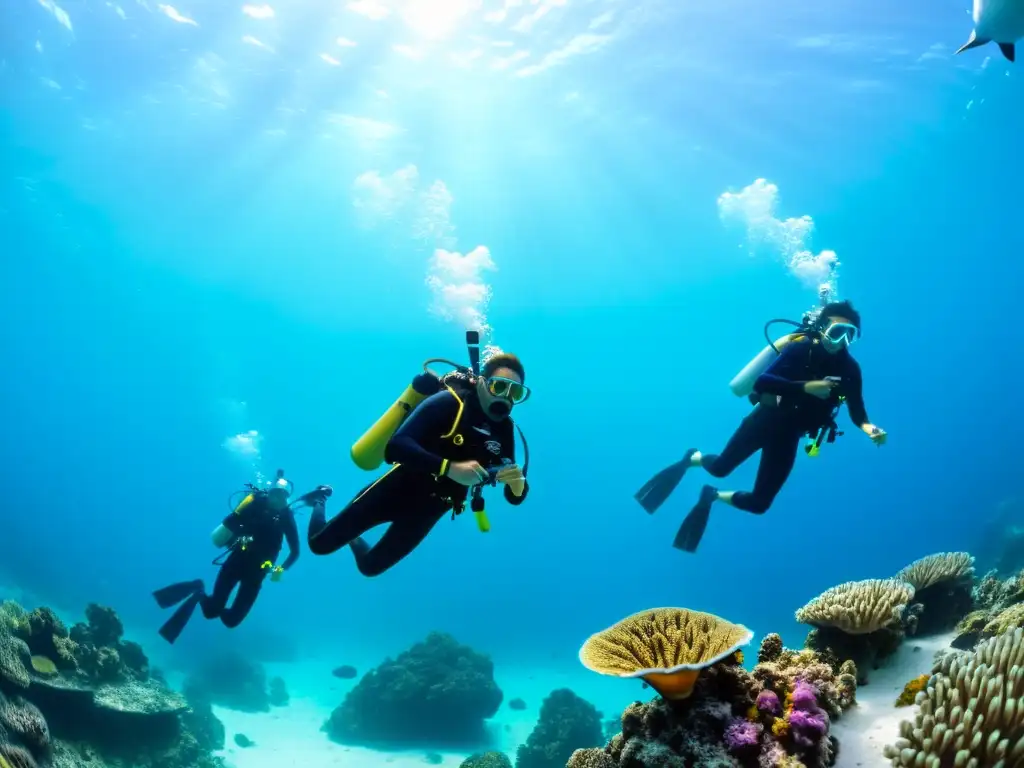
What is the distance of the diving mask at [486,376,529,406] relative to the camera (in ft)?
17.7

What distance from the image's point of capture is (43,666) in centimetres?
968

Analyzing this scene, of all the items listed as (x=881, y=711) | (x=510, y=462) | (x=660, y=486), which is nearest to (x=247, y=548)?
(x=510, y=462)

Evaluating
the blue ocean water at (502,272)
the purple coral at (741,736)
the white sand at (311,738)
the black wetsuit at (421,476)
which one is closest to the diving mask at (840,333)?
the black wetsuit at (421,476)

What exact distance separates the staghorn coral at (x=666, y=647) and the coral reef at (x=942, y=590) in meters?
3.02

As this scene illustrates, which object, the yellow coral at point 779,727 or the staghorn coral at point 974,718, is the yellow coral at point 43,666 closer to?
the yellow coral at point 779,727

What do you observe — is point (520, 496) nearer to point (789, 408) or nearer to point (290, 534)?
point (789, 408)

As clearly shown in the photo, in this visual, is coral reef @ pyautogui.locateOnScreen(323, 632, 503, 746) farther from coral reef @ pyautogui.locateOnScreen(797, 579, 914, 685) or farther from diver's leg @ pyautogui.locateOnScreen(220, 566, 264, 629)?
coral reef @ pyautogui.locateOnScreen(797, 579, 914, 685)

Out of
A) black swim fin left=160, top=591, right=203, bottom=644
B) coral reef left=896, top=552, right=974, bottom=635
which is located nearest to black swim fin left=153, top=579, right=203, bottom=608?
black swim fin left=160, top=591, right=203, bottom=644

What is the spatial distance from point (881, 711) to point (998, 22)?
8502 millimetres

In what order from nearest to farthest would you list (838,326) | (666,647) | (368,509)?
(666,647)
(368,509)
(838,326)

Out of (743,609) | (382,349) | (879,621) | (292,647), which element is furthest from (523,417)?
(879,621)

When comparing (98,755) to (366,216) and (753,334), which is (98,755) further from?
(753,334)

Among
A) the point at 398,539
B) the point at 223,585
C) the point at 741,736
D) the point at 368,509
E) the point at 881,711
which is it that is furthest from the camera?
the point at 223,585

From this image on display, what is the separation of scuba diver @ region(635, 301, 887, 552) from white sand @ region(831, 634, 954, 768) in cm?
242
